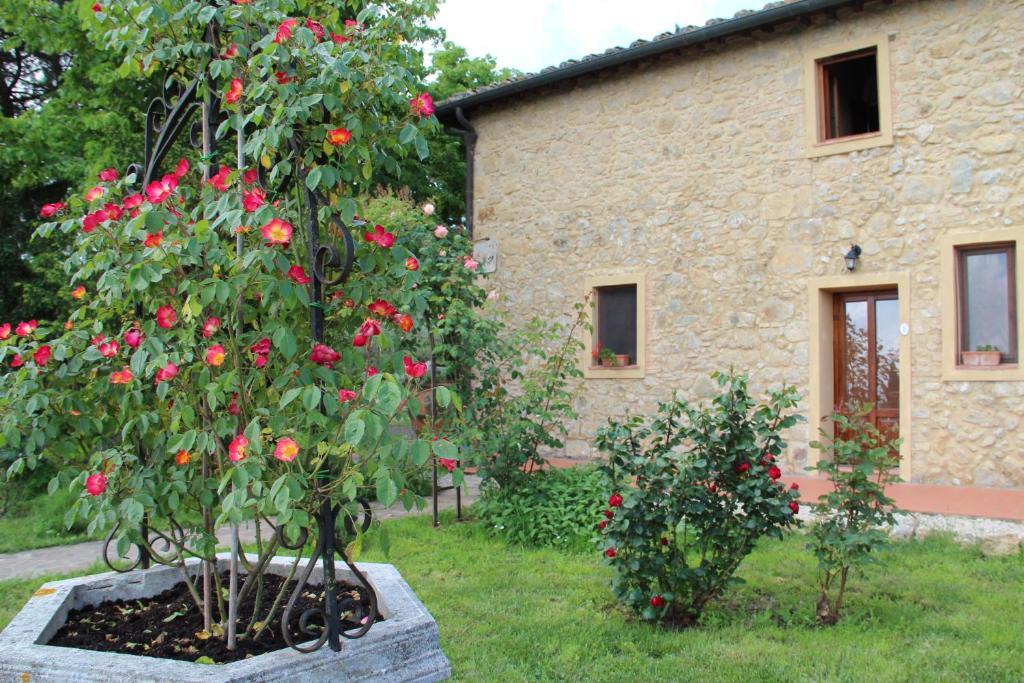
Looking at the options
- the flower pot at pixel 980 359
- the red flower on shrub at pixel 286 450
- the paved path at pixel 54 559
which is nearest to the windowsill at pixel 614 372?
the flower pot at pixel 980 359

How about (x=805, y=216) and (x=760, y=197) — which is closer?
(x=805, y=216)

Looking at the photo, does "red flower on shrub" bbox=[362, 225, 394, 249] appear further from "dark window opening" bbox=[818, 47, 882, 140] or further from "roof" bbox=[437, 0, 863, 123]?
"dark window opening" bbox=[818, 47, 882, 140]

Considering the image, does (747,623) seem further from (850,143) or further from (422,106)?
(850,143)

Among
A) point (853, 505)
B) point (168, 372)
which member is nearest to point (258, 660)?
point (168, 372)

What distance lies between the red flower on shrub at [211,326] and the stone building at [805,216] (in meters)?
5.95

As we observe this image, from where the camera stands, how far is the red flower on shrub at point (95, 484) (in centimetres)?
206

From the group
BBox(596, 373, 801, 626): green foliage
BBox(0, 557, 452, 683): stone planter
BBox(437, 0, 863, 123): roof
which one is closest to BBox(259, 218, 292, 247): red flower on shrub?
BBox(0, 557, 452, 683): stone planter

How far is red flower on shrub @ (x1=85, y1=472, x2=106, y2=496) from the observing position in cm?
206

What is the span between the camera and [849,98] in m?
7.99

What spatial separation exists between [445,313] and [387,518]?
1905mm

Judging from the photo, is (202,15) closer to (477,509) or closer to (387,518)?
(477,509)

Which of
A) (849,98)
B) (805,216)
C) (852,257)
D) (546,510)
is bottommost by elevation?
(546,510)

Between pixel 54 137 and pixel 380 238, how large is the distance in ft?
27.5

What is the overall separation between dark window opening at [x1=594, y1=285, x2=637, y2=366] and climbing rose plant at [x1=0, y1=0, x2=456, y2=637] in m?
7.01
